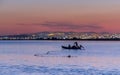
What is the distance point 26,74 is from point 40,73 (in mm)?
1237

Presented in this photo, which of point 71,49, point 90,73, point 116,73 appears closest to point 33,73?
point 90,73

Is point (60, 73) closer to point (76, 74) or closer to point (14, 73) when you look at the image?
point (76, 74)

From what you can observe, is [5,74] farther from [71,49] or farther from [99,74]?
[71,49]

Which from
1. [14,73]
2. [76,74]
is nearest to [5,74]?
[14,73]

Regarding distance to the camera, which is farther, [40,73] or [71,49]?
[71,49]

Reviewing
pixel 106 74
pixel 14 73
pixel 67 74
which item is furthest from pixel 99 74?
pixel 14 73

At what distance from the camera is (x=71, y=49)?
277 ft

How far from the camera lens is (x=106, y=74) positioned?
29312 mm

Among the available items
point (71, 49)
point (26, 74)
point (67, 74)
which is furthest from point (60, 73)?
point (71, 49)

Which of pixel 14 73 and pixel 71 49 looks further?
pixel 71 49

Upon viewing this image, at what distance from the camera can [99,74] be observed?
29328 millimetres

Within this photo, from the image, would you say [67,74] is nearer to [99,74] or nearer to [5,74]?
[99,74]

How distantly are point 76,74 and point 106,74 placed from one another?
2.42 m

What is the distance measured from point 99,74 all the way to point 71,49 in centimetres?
5499
